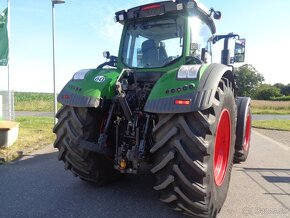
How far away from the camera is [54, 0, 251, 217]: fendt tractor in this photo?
10.1 ft

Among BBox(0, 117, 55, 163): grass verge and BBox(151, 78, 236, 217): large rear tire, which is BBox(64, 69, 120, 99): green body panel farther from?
BBox(0, 117, 55, 163): grass verge

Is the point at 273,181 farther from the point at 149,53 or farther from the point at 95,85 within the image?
the point at 95,85

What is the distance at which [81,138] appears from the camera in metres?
3.84

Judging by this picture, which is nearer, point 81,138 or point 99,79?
point 81,138

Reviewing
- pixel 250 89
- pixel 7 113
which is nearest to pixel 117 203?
pixel 7 113

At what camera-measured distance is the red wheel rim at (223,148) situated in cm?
388

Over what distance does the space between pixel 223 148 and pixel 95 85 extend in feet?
5.98

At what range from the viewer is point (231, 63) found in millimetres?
5656

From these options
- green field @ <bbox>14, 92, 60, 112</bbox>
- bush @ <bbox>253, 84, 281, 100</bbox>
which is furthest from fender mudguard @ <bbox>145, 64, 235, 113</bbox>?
bush @ <bbox>253, 84, 281, 100</bbox>

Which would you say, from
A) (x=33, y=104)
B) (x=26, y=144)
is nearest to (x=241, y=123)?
(x=26, y=144)

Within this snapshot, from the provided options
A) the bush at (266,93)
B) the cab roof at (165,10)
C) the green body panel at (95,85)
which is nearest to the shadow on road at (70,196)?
the green body panel at (95,85)

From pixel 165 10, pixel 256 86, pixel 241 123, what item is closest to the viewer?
pixel 165 10

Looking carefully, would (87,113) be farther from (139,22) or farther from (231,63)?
(231,63)

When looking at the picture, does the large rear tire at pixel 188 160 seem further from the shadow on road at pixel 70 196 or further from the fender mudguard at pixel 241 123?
the fender mudguard at pixel 241 123
